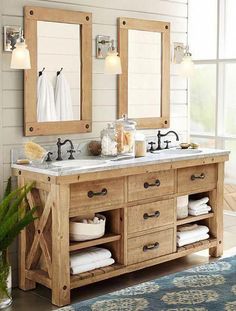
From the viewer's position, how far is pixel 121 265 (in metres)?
4.02

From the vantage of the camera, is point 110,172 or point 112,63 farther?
point 112,63

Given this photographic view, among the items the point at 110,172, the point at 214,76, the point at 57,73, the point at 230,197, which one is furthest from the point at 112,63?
the point at 230,197

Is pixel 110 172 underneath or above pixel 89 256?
above

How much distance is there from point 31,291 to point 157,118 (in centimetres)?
178

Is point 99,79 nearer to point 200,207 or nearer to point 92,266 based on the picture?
point 200,207

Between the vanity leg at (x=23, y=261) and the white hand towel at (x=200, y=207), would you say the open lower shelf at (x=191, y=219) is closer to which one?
the white hand towel at (x=200, y=207)

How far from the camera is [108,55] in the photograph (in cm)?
432

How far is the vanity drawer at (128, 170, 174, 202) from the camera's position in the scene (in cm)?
400

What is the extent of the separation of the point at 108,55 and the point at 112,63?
0.23 feet

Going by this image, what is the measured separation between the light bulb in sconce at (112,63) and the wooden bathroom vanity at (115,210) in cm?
69

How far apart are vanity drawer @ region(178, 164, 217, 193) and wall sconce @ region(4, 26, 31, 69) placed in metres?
1.40

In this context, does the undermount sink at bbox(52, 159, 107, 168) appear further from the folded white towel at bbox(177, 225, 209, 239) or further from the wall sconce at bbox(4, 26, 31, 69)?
the folded white towel at bbox(177, 225, 209, 239)

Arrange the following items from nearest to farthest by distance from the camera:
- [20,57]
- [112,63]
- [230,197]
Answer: [20,57] → [112,63] → [230,197]

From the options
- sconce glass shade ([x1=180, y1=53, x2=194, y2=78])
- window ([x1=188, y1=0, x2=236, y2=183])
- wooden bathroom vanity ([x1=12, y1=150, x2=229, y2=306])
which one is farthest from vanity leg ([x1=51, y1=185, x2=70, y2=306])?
window ([x1=188, y1=0, x2=236, y2=183])
